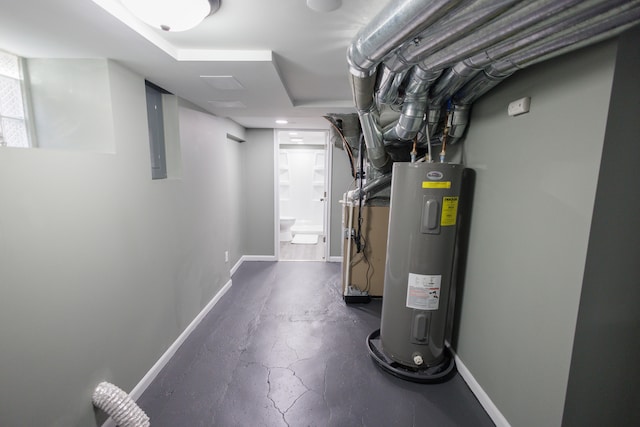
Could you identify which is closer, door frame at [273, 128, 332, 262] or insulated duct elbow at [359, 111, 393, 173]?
insulated duct elbow at [359, 111, 393, 173]

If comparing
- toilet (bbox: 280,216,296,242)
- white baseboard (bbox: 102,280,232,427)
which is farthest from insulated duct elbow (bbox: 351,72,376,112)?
toilet (bbox: 280,216,296,242)

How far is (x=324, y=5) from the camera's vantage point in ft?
3.41

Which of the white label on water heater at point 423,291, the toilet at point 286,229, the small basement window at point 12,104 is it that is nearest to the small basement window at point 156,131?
the small basement window at point 12,104

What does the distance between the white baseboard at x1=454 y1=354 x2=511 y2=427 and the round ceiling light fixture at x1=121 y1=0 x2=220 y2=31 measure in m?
2.46

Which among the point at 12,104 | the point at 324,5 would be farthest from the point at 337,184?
the point at 12,104

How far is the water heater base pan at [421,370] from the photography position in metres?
1.84

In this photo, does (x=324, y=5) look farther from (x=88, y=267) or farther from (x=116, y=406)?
(x=116, y=406)

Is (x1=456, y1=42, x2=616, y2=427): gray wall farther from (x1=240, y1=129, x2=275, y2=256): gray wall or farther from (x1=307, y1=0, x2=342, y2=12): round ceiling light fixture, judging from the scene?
(x1=240, y1=129, x2=275, y2=256): gray wall

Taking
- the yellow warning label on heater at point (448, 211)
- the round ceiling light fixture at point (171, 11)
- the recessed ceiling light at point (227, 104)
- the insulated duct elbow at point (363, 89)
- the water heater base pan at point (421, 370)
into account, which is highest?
the recessed ceiling light at point (227, 104)

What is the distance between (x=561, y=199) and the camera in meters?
1.12

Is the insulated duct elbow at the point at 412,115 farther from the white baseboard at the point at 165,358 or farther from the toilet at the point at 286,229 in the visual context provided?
the toilet at the point at 286,229

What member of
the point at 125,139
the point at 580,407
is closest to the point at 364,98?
the point at 125,139

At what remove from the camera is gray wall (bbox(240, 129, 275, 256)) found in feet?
13.5

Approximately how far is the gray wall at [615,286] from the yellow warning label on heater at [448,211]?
75 centimetres
